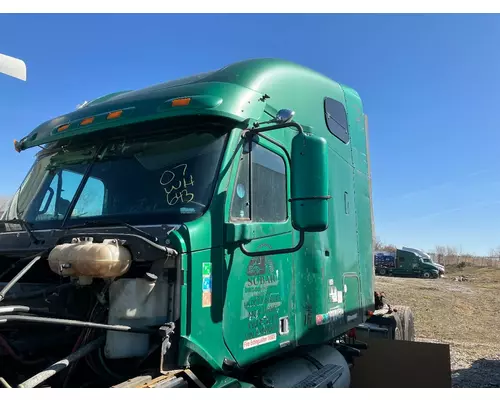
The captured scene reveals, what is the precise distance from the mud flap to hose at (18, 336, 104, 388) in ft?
12.2

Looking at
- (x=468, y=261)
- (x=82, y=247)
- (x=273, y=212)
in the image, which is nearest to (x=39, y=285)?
(x=82, y=247)

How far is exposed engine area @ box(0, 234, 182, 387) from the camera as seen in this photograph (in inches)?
106

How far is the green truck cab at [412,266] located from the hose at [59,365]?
35978 millimetres

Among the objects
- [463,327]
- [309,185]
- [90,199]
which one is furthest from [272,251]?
[463,327]

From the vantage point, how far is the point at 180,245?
2.79 metres

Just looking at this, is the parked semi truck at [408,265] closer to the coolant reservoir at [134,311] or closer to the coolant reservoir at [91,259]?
the coolant reservoir at [134,311]

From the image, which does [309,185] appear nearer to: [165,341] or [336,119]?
[165,341]

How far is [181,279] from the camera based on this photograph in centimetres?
279

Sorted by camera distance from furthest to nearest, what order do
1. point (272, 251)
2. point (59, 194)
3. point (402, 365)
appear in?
1. point (402, 365)
2. point (59, 194)
3. point (272, 251)

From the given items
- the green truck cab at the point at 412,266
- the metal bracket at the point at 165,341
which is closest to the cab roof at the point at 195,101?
the metal bracket at the point at 165,341

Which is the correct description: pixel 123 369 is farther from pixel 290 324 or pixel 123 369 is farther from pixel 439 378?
pixel 439 378

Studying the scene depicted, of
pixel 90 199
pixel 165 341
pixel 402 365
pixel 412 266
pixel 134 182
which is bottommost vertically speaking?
pixel 412 266

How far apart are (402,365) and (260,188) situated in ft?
10.8

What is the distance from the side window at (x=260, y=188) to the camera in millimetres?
3348
